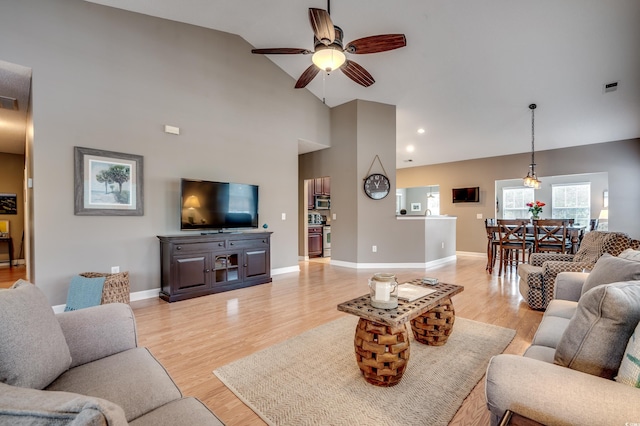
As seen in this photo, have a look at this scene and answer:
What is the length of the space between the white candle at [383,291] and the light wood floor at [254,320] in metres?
0.73

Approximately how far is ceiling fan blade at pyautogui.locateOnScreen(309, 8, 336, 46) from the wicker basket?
337 cm

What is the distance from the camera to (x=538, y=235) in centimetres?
505

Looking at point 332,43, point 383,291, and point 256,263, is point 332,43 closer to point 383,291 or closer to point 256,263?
point 383,291

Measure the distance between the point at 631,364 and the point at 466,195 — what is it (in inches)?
310

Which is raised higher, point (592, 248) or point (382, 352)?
point (592, 248)

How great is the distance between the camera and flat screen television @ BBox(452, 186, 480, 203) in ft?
26.2

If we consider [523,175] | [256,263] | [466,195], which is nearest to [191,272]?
[256,263]

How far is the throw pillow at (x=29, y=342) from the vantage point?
0.95 meters

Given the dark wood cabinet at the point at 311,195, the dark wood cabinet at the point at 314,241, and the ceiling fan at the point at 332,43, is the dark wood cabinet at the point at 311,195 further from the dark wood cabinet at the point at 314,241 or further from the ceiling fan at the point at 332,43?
the ceiling fan at the point at 332,43

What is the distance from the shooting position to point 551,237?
16.0ft

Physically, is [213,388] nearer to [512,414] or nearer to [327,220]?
[512,414]

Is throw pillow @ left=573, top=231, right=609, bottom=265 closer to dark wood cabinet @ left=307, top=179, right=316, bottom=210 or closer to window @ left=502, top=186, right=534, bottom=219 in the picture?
dark wood cabinet @ left=307, top=179, right=316, bottom=210

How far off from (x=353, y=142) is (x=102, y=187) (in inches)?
171

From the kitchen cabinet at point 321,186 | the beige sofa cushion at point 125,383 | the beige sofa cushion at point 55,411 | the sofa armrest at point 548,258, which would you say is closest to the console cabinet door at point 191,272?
the beige sofa cushion at point 125,383
